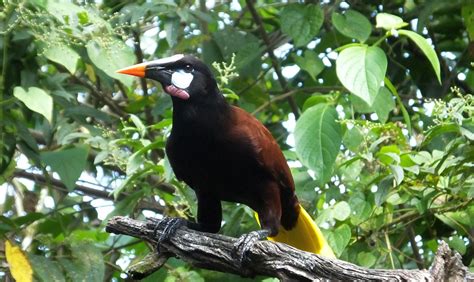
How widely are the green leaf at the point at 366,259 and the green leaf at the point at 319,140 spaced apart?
37 centimetres

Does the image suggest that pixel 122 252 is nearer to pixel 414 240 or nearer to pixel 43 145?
pixel 43 145

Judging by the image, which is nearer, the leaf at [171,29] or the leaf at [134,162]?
the leaf at [134,162]

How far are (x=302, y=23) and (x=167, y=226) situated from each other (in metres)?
1.35

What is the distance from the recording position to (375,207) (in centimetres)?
438

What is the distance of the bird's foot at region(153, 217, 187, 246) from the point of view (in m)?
3.70

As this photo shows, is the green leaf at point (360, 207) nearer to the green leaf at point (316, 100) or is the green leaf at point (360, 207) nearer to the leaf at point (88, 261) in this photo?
the green leaf at point (316, 100)

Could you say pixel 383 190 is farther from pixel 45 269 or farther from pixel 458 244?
pixel 45 269

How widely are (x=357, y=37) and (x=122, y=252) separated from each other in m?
1.42

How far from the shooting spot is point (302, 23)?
4.83 meters

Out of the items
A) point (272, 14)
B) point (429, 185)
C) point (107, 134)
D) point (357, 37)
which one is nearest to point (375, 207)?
point (429, 185)

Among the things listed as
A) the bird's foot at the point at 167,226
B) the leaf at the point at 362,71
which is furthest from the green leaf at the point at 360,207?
the bird's foot at the point at 167,226

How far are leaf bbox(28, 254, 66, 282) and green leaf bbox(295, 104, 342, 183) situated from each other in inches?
36.0

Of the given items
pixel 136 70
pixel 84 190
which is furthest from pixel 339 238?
pixel 84 190

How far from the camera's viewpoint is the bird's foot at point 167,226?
146 inches
